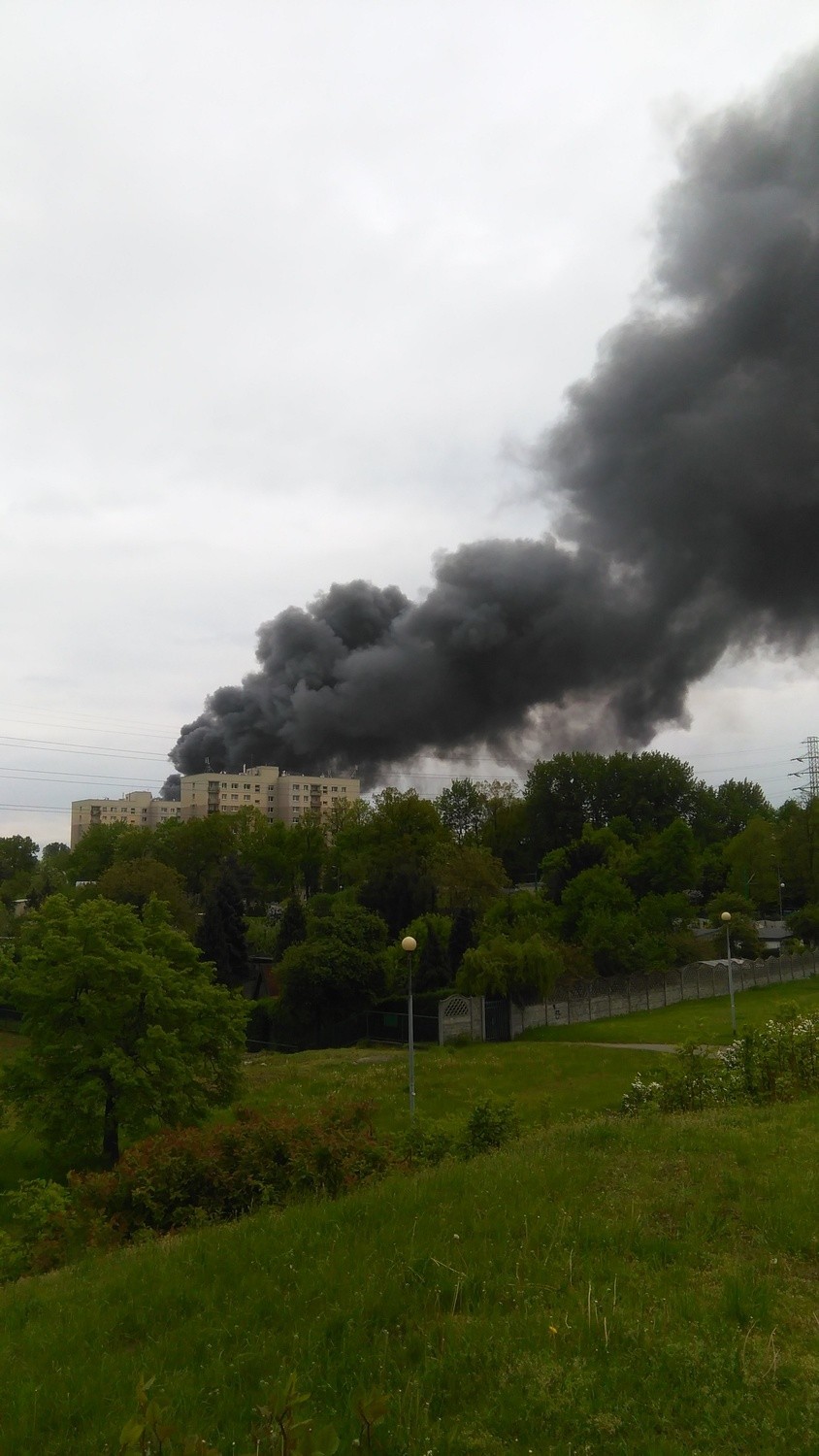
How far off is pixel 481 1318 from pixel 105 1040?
1817 centimetres

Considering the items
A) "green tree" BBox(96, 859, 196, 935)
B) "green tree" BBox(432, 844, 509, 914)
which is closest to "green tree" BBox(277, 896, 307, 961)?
"green tree" BBox(96, 859, 196, 935)

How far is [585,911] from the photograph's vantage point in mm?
54031

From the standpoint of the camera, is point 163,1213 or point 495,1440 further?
point 163,1213

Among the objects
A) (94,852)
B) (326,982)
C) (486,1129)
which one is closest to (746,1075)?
(486,1129)

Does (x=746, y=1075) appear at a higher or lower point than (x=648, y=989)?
higher

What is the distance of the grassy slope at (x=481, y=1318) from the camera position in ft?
14.0

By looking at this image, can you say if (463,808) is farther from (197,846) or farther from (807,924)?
(807,924)

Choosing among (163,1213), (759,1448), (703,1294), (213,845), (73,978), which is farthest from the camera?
(213,845)

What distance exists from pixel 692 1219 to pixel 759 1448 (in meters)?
2.80

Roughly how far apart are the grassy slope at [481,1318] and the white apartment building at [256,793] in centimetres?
10993

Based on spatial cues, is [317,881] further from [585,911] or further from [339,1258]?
[339,1258]

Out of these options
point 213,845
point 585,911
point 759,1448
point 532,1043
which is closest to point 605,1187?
point 759,1448

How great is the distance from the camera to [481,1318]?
5266 millimetres

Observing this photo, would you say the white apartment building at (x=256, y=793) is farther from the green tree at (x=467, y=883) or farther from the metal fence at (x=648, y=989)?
the metal fence at (x=648, y=989)
